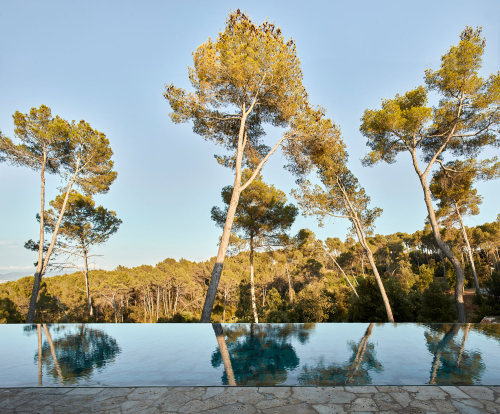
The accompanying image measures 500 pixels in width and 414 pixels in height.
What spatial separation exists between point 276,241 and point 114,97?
918 cm

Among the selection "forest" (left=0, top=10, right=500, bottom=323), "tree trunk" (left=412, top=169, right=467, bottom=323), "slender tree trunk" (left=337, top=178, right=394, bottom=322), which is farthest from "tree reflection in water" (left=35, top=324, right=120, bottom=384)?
"slender tree trunk" (left=337, top=178, right=394, bottom=322)

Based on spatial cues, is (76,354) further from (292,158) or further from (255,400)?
(292,158)

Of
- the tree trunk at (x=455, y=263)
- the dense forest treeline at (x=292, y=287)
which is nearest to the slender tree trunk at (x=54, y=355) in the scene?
the tree trunk at (x=455, y=263)

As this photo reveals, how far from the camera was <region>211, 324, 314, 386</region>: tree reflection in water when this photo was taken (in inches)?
88.1

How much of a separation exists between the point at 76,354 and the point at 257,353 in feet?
6.48

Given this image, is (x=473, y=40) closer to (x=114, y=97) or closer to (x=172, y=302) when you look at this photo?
(x=114, y=97)

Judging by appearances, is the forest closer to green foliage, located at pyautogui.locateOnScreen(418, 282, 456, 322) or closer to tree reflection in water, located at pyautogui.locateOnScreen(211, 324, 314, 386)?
green foliage, located at pyautogui.locateOnScreen(418, 282, 456, 322)

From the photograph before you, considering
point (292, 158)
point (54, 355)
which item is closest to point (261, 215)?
point (292, 158)

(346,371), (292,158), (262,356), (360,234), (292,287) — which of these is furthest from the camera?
(292,287)

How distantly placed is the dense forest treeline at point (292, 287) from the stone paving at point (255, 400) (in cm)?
929

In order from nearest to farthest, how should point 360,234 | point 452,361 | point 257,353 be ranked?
point 452,361 < point 257,353 < point 360,234

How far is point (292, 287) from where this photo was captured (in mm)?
21891

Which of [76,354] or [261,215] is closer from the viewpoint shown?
[76,354]

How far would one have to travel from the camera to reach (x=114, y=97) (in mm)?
11820
